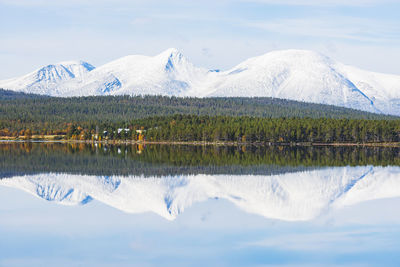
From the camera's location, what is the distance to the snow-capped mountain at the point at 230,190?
3674cm

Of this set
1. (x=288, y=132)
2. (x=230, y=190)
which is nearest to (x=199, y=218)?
(x=230, y=190)

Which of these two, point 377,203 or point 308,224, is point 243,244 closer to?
point 308,224

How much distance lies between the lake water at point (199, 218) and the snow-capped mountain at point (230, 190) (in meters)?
0.07

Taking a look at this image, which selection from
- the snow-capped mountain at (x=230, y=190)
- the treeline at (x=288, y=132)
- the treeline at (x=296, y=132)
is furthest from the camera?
the treeline at (x=288, y=132)

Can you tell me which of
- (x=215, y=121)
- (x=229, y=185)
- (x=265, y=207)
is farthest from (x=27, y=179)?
(x=215, y=121)

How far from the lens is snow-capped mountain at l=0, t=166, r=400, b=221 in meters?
36.7

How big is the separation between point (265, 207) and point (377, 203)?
7314 millimetres

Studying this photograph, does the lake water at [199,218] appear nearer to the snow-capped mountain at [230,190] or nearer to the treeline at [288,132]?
the snow-capped mountain at [230,190]

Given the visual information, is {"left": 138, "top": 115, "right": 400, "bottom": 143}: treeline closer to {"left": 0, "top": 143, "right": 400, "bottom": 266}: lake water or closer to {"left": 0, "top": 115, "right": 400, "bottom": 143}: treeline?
{"left": 0, "top": 115, "right": 400, "bottom": 143}: treeline

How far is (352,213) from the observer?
3475 centimetres

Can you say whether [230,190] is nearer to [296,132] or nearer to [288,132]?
[288,132]

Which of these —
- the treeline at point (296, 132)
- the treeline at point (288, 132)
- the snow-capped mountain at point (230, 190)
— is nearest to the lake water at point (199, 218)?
the snow-capped mountain at point (230, 190)

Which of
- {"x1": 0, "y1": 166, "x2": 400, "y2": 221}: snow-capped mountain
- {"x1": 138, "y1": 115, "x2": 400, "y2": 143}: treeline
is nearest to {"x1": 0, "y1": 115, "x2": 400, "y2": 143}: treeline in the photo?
{"x1": 138, "y1": 115, "x2": 400, "y2": 143}: treeline

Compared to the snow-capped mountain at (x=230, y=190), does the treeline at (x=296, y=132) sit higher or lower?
lower
